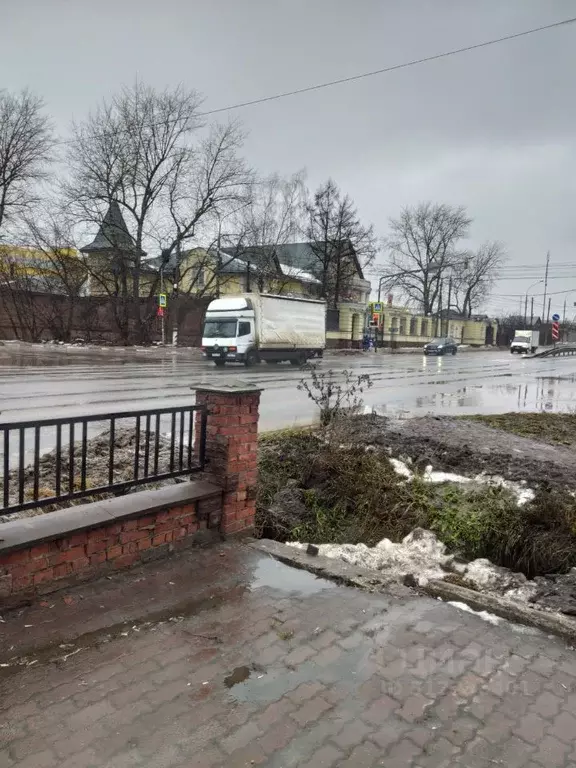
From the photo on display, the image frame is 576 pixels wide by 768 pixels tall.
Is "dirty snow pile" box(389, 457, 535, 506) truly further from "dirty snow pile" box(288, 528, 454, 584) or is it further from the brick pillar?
the brick pillar

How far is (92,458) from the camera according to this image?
582 cm

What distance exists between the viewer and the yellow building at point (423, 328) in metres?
63.3

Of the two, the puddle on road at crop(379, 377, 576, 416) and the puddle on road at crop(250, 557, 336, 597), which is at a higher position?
the puddle on road at crop(379, 377, 576, 416)

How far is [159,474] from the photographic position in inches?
165

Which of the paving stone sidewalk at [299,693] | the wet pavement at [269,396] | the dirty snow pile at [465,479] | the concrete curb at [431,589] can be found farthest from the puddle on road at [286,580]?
the wet pavement at [269,396]

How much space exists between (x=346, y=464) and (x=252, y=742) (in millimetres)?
3853

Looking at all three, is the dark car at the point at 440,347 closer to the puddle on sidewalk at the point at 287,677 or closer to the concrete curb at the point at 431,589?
the concrete curb at the point at 431,589

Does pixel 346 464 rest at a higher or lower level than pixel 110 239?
lower

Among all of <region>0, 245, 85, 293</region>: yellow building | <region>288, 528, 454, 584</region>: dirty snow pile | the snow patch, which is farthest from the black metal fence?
<region>0, 245, 85, 293</region>: yellow building

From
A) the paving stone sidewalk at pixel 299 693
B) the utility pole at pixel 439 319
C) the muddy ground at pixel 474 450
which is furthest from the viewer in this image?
the utility pole at pixel 439 319

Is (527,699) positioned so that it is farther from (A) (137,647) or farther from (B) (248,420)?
(B) (248,420)

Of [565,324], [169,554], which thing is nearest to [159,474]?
[169,554]

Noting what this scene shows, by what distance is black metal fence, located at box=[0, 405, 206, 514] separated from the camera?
342 centimetres

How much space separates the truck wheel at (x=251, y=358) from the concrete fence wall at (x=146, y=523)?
799 inches
